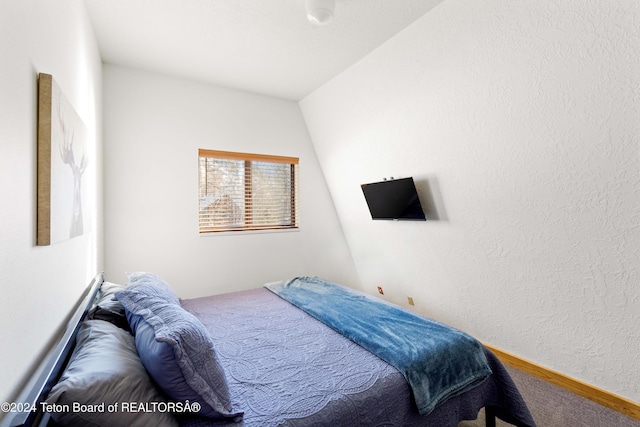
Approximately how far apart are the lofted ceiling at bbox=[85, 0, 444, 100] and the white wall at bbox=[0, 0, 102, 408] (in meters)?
0.88

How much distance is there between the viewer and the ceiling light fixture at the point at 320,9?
189 centimetres

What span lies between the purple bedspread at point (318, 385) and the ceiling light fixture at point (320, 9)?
80.3 inches

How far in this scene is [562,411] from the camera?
78.2 inches

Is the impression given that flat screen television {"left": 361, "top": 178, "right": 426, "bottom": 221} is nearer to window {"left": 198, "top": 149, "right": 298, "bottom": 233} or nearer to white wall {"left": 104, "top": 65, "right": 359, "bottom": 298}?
white wall {"left": 104, "top": 65, "right": 359, "bottom": 298}

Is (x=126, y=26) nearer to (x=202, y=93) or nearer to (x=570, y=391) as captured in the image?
(x=202, y=93)

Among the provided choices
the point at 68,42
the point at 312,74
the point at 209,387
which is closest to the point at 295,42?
the point at 312,74

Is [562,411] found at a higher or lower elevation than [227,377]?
lower

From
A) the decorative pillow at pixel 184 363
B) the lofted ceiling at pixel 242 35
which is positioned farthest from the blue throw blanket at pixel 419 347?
the lofted ceiling at pixel 242 35

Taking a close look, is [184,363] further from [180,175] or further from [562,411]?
[180,175]

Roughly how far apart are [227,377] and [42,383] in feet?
2.37

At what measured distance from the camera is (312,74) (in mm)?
3141

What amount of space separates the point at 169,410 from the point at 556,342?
2607 millimetres

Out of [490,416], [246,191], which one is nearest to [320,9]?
[246,191]

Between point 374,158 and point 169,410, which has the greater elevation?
point 374,158
